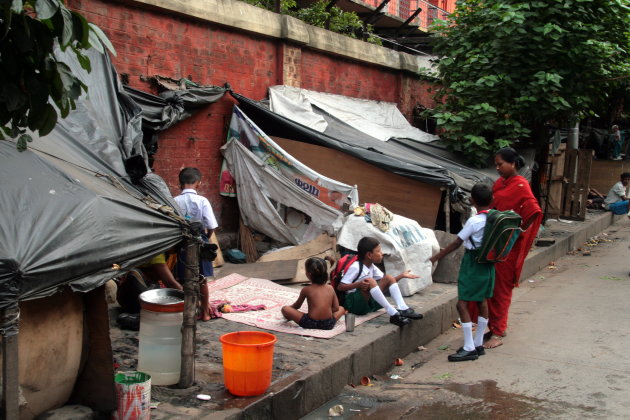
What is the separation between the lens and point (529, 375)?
5.75 meters

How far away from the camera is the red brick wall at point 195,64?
7.91 meters

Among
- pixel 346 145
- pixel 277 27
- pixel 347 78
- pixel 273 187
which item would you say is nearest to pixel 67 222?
pixel 273 187

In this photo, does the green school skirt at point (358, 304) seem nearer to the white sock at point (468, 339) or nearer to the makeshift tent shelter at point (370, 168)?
the white sock at point (468, 339)

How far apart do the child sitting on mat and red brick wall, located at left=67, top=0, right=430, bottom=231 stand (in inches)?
128

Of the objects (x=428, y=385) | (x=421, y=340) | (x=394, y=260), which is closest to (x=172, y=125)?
(x=394, y=260)

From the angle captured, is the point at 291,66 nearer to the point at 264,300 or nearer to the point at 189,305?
the point at 264,300

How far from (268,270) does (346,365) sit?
123 inches

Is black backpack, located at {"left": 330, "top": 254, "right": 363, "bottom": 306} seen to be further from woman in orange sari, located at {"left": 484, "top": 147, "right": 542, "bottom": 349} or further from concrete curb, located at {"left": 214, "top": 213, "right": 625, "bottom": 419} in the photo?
woman in orange sari, located at {"left": 484, "top": 147, "right": 542, "bottom": 349}

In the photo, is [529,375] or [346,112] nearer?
[529,375]

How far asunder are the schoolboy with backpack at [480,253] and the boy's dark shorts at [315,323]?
3.80ft

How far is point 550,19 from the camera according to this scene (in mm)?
10984

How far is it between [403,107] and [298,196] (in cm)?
552

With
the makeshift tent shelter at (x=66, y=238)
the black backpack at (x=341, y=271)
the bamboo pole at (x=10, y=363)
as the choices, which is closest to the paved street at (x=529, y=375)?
the black backpack at (x=341, y=271)

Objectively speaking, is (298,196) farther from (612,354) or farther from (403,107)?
(403,107)
